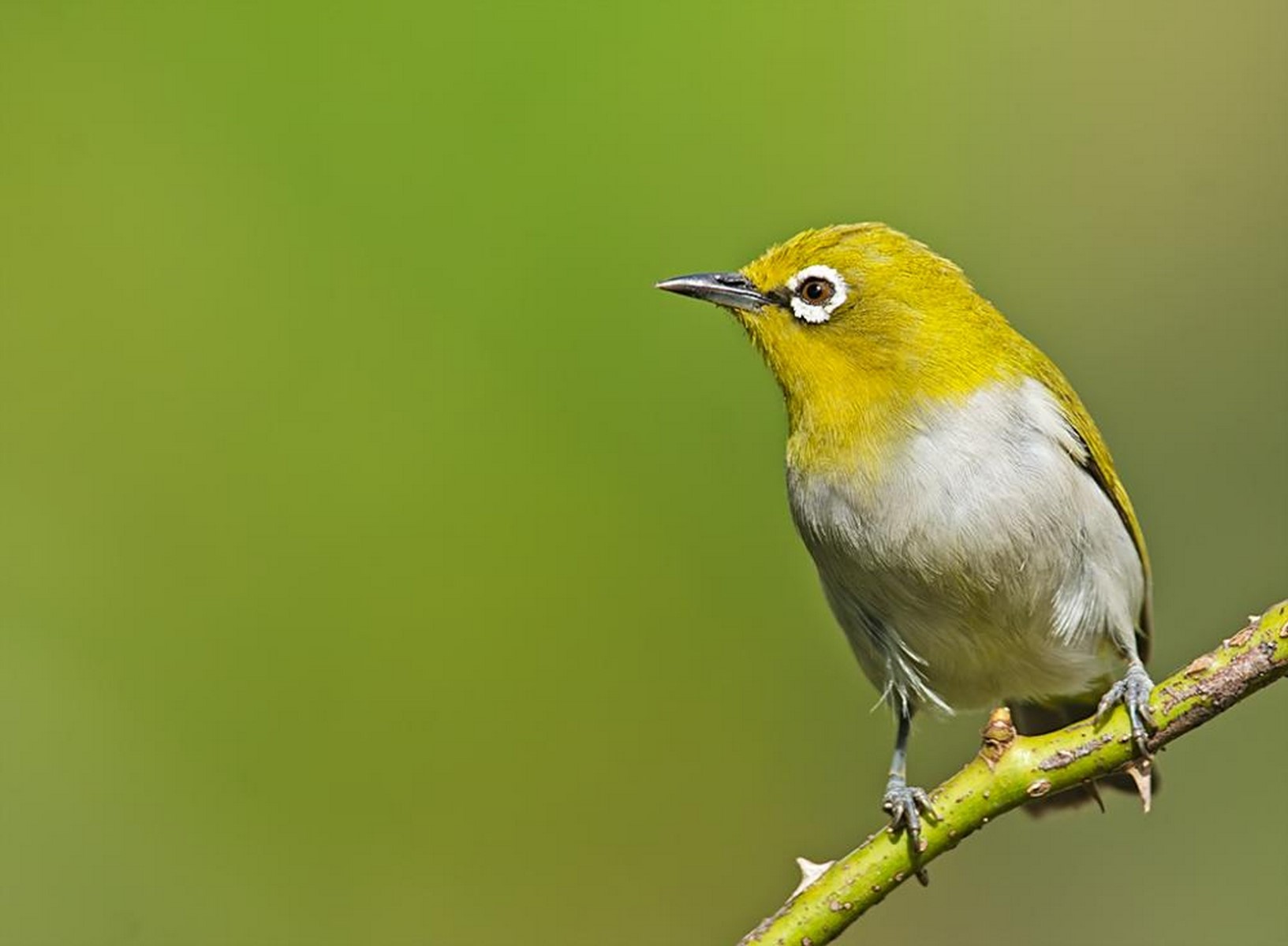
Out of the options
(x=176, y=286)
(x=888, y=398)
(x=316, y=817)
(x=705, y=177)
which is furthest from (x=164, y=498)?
(x=888, y=398)

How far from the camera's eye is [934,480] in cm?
459

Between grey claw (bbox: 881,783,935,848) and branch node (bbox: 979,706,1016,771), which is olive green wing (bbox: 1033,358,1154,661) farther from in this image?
branch node (bbox: 979,706,1016,771)

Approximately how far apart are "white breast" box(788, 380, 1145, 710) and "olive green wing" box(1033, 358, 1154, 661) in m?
0.05

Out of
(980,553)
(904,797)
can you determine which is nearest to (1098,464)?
(980,553)

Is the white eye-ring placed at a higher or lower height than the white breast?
higher

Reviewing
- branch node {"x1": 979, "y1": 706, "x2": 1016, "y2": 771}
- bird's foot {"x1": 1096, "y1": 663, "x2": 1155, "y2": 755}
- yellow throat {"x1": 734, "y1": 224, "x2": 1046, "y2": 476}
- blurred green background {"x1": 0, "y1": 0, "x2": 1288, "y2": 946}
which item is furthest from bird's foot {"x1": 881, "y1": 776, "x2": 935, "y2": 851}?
blurred green background {"x1": 0, "y1": 0, "x2": 1288, "y2": 946}

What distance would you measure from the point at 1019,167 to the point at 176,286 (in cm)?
413

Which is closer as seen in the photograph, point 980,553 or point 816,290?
point 980,553

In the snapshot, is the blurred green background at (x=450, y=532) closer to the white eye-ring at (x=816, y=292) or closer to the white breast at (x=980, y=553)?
the white breast at (x=980, y=553)

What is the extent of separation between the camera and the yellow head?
4.77 m

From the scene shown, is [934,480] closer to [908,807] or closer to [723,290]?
[723,290]

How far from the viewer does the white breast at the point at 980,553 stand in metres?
4.59

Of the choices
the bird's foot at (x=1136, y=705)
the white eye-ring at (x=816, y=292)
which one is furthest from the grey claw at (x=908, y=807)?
the white eye-ring at (x=816, y=292)

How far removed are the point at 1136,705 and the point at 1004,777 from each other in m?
0.35
